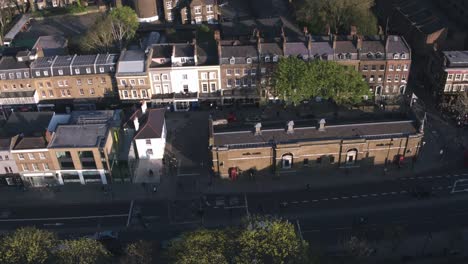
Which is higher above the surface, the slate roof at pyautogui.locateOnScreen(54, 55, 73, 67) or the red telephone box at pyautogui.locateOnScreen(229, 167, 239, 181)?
the slate roof at pyautogui.locateOnScreen(54, 55, 73, 67)

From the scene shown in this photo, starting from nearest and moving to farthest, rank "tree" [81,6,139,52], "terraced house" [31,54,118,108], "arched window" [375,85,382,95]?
"terraced house" [31,54,118,108], "arched window" [375,85,382,95], "tree" [81,6,139,52]

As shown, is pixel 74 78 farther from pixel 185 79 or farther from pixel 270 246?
pixel 270 246

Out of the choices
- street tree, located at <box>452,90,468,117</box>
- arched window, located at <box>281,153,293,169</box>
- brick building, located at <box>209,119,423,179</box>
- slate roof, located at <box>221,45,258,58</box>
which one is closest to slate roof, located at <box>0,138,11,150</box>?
brick building, located at <box>209,119,423,179</box>

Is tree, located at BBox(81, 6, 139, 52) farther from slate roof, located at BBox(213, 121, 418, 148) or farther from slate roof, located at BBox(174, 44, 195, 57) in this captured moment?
slate roof, located at BBox(213, 121, 418, 148)

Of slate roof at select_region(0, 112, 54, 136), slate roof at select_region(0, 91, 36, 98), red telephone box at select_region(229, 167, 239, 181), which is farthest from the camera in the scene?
slate roof at select_region(0, 91, 36, 98)

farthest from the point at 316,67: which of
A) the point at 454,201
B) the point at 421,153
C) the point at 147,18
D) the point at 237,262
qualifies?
the point at 147,18

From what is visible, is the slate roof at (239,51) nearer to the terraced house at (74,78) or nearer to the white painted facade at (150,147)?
the white painted facade at (150,147)

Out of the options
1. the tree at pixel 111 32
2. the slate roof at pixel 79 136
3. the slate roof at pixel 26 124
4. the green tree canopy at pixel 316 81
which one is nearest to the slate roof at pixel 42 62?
the tree at pixel 111 32

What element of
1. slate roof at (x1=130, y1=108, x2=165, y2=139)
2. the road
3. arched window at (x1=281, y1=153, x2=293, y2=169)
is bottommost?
the road
